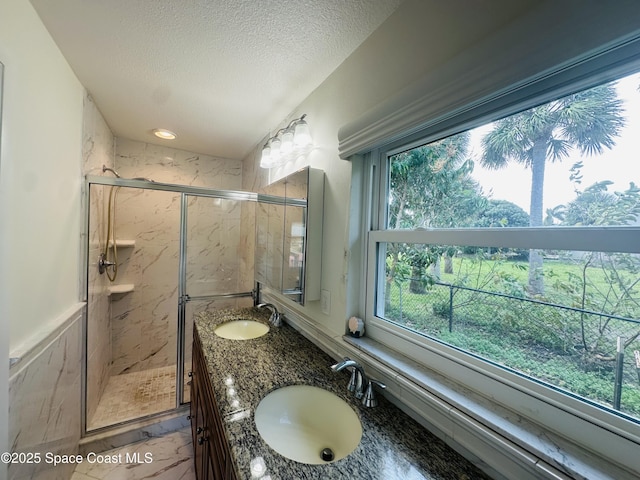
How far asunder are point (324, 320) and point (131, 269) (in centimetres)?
214

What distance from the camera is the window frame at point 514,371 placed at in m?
0.53

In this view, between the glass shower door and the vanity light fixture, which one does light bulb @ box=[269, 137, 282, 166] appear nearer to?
the vanity light fixture

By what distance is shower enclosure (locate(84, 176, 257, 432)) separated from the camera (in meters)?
1.96

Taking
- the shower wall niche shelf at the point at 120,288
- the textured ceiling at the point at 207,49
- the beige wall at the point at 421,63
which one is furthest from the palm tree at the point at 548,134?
the shower wall niche shelf at the point at 120,288

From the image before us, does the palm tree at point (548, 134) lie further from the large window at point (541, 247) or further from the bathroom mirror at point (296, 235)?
the bathroom mirror at point (296, 235)

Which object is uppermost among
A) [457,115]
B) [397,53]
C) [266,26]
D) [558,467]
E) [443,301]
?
[266,26]

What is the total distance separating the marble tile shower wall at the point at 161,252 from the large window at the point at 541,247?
1.83 meters

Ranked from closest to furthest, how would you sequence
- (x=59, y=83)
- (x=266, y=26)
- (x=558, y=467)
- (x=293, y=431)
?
(x=558, y=467)
(x=293, y=431)
(x=266, y=26)
(x=59, y=83)

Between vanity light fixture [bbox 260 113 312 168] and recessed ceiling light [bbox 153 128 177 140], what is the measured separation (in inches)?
39.7

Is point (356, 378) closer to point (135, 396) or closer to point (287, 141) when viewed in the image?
point (287, 141)

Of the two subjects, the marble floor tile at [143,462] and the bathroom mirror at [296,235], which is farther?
the marble floor tile at [143,462]

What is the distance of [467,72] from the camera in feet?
2.22

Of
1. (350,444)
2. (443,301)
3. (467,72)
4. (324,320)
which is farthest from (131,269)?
(467,72)

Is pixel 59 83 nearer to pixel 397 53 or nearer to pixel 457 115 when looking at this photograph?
pixel 397 53
